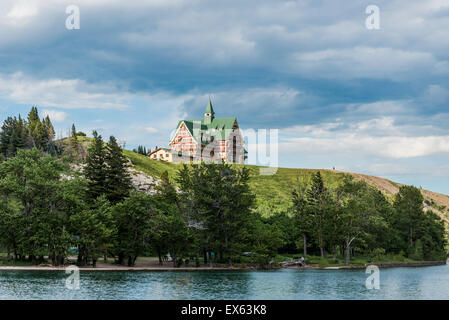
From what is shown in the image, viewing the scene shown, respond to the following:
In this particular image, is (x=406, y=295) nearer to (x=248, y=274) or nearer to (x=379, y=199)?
(x=248, y=274)

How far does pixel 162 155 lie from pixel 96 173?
92150 millimetres

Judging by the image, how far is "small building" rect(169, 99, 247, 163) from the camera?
175 m

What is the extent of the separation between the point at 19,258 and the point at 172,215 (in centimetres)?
2333

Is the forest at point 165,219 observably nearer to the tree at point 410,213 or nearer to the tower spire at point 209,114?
the tree at point 410,213

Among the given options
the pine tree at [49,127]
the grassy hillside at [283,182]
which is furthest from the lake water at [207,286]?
the pine tree at [49,127]

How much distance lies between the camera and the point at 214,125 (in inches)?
7121

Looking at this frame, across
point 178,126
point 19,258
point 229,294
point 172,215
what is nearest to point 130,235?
point 172,215

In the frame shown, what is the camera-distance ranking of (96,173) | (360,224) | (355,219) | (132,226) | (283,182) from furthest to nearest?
(283,182) → (360,224) → (355,219) → (96,173) → (132,226)

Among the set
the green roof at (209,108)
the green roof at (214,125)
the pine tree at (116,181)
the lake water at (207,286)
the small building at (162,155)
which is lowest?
the lake water at (207,286)

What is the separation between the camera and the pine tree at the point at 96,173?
81625 millimetres

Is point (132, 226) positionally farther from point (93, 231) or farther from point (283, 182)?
point (283, 182)

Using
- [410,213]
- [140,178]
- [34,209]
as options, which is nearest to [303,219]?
[410,213]

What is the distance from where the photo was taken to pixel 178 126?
178m

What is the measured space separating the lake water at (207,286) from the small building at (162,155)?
109 metres
